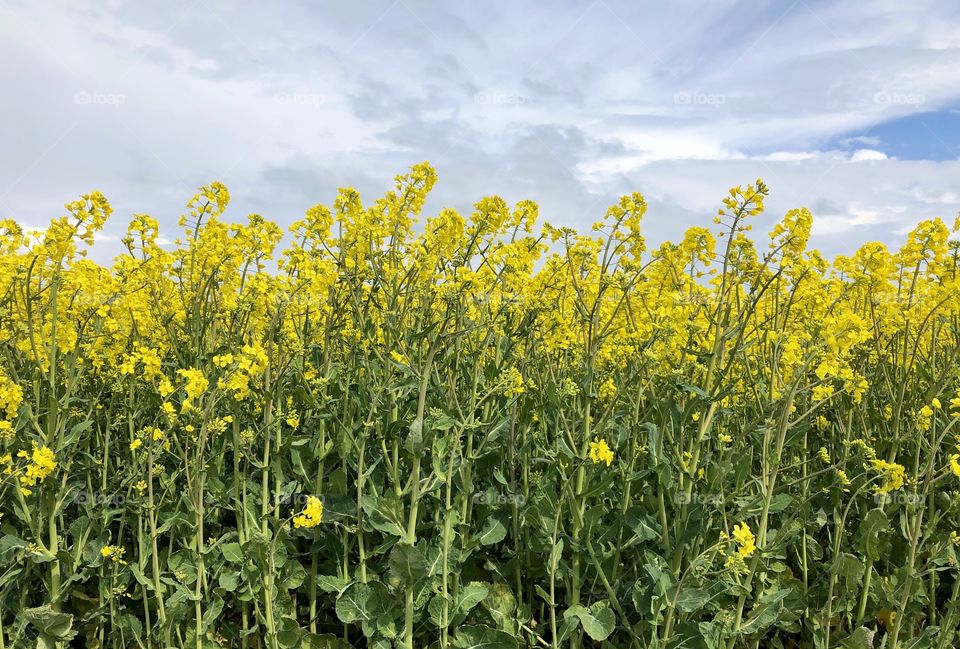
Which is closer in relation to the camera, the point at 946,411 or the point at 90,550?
the point at 90,550

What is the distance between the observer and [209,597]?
3.70 metres

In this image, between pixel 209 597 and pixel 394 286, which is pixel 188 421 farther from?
pixel 394 286

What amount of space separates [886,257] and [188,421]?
4.78m

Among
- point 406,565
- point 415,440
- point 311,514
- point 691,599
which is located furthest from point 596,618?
point 311,514

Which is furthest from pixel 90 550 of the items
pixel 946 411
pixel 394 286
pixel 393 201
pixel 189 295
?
pixel 946 411

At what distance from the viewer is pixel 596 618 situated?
3275 millimetres

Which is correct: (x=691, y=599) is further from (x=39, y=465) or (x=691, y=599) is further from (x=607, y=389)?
(x=39, y=465)

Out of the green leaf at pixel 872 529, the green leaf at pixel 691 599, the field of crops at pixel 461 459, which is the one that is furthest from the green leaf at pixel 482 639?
the green leaf at pixel 872 529

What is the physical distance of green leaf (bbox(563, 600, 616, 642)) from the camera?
3190mm

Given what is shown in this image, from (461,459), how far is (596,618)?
1.06m

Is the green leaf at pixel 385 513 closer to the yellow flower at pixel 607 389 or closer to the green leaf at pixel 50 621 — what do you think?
the yellow flower at pixel 607 389

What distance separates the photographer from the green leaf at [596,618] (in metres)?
3.19

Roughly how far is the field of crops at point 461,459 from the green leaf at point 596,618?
0.05ft

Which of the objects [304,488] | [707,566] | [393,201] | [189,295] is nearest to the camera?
[707,566]
